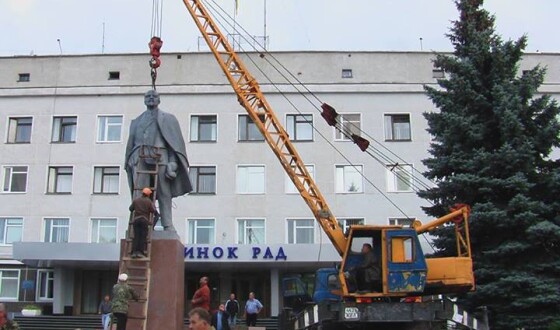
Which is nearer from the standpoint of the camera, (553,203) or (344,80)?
(553,203)

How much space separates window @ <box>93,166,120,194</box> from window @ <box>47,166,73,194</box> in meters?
1.23

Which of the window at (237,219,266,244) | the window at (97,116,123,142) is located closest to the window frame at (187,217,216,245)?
the window at (237,219,266,244)

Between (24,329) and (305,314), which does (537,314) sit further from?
(24,329)

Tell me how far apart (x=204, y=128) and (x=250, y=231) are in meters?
5.48


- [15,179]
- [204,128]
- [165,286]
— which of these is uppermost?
[204,128]

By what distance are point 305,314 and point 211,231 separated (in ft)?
53.5

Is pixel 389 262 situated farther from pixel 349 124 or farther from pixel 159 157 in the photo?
pixel 349 124

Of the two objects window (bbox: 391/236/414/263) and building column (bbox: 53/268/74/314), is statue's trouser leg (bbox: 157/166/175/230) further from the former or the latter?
building column (bbox: 53/268/74/314)

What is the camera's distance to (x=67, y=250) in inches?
1106

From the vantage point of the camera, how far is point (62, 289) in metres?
30.4

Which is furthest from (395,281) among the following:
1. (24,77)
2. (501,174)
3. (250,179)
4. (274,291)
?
(24,77)

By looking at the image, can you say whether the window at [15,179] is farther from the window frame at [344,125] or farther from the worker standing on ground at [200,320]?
the worker standing on ground at [200,320]

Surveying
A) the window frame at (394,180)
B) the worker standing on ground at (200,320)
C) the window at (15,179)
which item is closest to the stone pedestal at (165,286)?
the worker standing on ground at (200,320)

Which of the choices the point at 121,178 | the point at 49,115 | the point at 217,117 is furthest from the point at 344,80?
the point at 49,115
